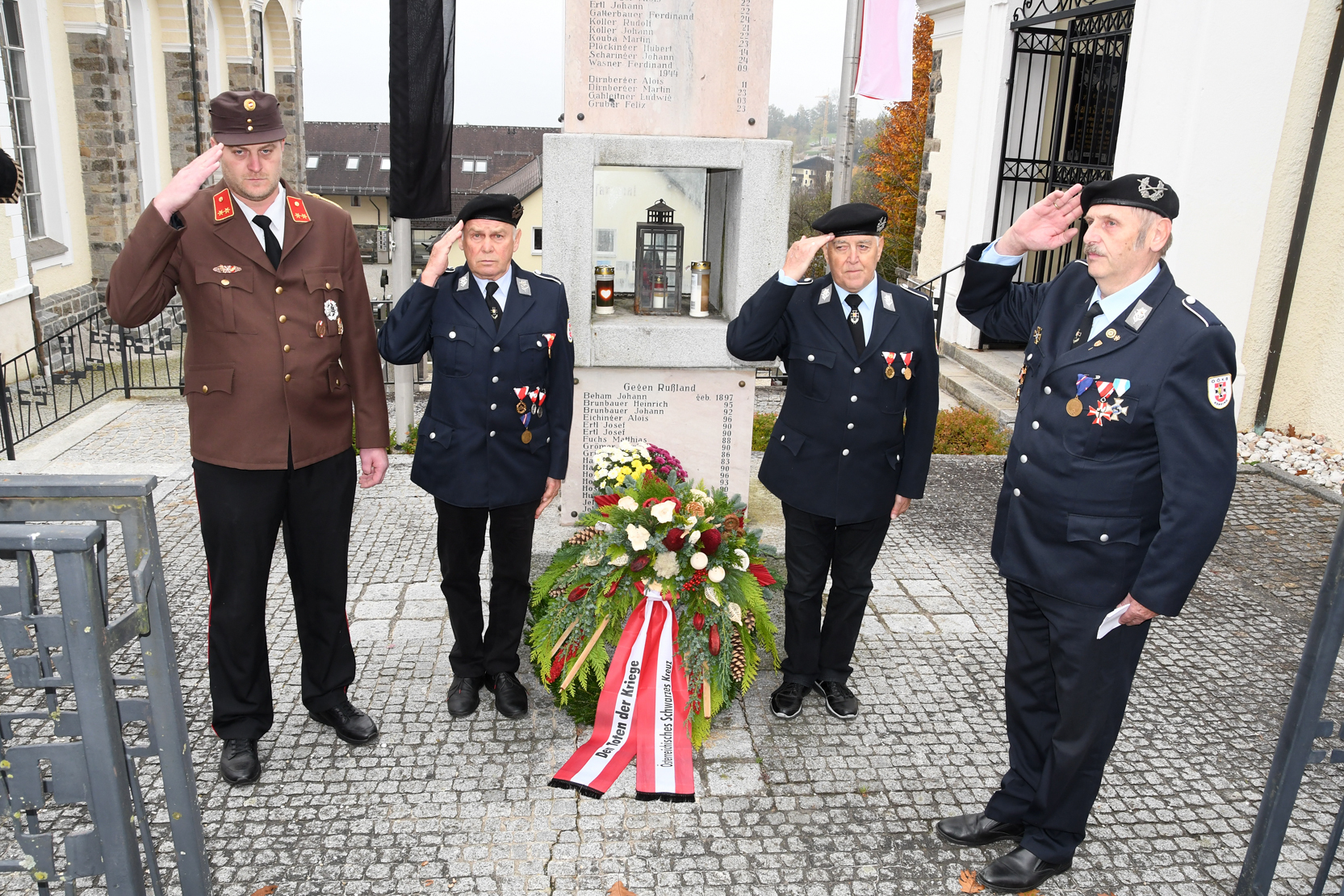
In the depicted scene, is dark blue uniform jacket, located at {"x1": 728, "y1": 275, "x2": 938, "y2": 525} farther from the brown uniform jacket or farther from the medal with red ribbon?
the brown uniform jacket

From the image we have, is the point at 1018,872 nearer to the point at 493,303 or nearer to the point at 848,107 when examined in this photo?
the point at 493,303

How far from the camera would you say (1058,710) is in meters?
3.20

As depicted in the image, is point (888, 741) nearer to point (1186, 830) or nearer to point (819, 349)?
point (1186, 830)

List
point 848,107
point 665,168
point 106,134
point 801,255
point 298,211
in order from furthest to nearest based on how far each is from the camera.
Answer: point 106,134 < point 848,107 < point 665,168 < point 801,255 < point 298,211

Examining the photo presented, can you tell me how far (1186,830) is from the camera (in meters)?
3.43

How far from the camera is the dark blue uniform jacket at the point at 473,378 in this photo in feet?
12.2

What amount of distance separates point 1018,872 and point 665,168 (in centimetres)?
345

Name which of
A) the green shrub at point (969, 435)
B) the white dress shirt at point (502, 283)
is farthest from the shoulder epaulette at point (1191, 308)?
the green shrub at point (969, 435)

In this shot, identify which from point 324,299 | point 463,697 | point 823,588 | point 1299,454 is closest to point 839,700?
point 823,588

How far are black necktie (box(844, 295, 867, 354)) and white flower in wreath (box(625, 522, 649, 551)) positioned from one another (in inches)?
42.5

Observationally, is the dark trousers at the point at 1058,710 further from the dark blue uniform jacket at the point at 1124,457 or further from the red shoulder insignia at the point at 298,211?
the red shoulder insignia at the point at 298,211

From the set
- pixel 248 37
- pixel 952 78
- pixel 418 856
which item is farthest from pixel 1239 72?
pixel 248 37

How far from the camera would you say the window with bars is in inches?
463

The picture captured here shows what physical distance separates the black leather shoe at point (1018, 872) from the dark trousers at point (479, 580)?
1.96 metres
